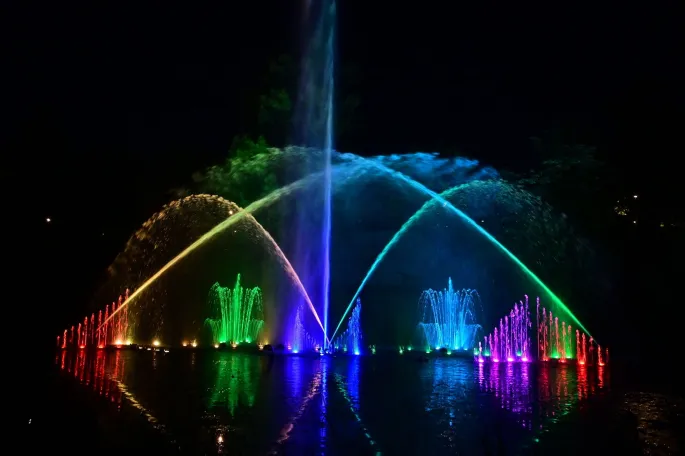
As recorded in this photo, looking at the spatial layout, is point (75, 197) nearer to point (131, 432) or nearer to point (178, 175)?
point (178, 175)

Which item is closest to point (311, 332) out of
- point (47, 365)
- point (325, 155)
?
point (325, 155)

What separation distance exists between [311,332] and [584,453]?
18.2 metres

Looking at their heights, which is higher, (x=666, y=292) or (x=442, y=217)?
(x=442, y=217)

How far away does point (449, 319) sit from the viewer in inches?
1094

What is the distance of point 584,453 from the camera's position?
7.37 metres

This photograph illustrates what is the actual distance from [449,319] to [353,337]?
197 inches

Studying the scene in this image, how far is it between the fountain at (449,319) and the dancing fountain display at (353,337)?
136 inches

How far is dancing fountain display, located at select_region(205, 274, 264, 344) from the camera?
28.2 meters

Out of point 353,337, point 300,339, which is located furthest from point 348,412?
point 353,337

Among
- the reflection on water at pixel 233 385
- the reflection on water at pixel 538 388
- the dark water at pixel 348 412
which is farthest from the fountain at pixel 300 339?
the reflection on water at pixel 538 388

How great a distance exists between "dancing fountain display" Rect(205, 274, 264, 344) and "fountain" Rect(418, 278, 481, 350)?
9.13 m

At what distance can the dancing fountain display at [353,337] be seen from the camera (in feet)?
79.7

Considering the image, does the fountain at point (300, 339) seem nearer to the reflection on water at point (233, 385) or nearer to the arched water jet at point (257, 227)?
the arched water jet at point (257, 227)

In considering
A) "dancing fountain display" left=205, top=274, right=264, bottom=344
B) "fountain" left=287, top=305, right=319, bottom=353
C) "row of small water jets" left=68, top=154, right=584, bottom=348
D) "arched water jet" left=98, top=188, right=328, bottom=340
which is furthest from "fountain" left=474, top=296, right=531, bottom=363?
"dancing fountain display" left=205, top=274, right=264, bottom=344
